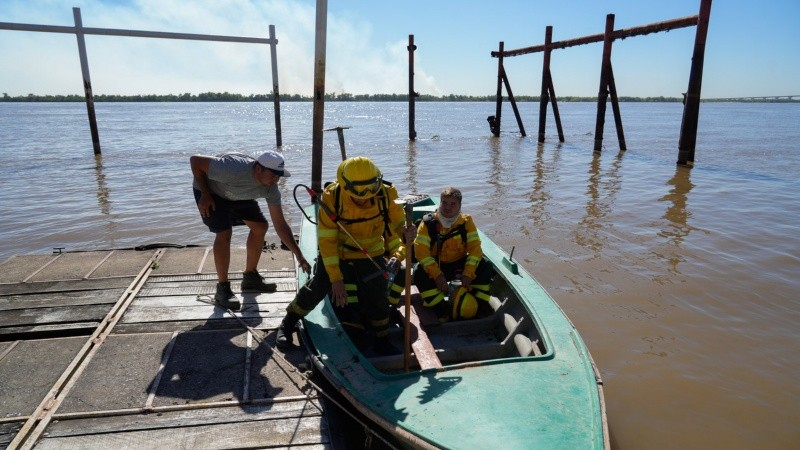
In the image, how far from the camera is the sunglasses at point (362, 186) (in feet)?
10.3

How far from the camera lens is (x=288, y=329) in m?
3.56

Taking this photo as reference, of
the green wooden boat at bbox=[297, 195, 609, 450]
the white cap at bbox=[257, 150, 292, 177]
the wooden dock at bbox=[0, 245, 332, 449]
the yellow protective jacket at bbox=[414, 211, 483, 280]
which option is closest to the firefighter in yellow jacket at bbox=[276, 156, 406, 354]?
the green wooden boat at bbox=[297, 195, 609, 450]

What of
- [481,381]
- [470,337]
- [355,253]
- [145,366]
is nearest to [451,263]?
[470,337]

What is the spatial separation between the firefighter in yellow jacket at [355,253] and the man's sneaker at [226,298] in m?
0.66

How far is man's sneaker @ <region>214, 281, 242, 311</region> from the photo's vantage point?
4.11 m

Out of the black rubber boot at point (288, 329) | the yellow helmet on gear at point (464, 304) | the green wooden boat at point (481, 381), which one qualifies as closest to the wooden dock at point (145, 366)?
the black rubber boot at point (288, 329)

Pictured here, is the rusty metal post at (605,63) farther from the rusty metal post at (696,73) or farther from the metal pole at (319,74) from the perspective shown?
the metal pole at (319,74)

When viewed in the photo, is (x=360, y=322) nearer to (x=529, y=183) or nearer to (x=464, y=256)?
(x=464, y=256)

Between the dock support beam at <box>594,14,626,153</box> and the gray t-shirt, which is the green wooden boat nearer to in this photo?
the gray t-shirt

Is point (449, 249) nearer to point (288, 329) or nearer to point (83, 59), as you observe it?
point (288, 329)

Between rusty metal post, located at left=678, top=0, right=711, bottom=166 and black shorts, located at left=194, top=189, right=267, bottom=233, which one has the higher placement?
rusty metal post, located at left=678, top=0, right=711, bottom=166

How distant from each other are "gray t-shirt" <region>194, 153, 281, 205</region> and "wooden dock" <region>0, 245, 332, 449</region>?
3.04ft

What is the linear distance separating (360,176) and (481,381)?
1383 mm

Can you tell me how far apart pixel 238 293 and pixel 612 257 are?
181 inches
